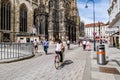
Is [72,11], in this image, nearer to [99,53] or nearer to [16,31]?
[16,31]

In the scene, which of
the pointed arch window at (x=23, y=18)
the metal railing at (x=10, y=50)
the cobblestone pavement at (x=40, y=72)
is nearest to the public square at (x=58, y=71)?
the cobblestone pavement at (x=40, y=72)

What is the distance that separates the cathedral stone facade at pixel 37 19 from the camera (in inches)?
1876

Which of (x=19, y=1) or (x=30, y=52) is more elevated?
(x=19, y=1)

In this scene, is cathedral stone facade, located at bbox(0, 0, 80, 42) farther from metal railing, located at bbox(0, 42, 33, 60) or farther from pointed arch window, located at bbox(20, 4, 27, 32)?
metal railing, located at bbox(0, 42, 33, 60)

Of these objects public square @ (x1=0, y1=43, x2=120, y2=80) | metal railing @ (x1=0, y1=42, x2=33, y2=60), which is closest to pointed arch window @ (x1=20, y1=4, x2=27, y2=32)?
metal railing @ (x1=0, y1=42, x2=33, y2=60)

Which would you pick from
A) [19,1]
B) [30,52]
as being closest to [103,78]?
[30,52]

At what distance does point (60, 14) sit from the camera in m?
77.9

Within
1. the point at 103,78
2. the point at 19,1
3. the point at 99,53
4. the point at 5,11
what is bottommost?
the point at 103,78

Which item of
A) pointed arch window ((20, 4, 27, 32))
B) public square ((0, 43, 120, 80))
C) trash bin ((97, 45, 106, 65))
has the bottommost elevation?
public square ((0, 43, 120, 80))

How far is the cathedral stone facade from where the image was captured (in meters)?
47.7

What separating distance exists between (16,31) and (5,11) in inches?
234

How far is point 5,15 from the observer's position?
47.4 m

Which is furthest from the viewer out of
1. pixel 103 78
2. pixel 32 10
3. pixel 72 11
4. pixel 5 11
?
pixel 72 11

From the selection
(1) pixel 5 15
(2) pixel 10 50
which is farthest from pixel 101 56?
(1) pixel 5 15
